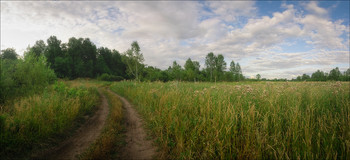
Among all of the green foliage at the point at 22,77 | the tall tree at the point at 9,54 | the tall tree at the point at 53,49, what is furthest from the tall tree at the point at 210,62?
the tall tree at the point at 9,54

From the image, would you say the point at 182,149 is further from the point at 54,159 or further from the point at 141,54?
the point at 141,54

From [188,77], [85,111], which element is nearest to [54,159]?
[85,111]

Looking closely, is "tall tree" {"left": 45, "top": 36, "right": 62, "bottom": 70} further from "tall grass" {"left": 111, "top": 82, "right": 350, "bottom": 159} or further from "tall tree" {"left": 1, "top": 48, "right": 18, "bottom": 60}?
"tall grass" {"left": 111, "top": 82, "right": 350, "bottom": 159}

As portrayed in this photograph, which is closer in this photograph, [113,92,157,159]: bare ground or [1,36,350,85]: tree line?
[113,92,157,159]: bare ground

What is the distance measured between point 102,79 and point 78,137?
4566cm

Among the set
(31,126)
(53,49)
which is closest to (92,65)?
(53,49)

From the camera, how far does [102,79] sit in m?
45.1

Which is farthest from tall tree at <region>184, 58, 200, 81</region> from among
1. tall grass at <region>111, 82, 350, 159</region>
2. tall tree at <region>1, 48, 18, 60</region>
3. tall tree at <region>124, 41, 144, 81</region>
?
tall tree at <region>1, 48, 18, 60</region>

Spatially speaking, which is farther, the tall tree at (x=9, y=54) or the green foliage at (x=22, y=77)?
the tall tree at (x=9, y=54)

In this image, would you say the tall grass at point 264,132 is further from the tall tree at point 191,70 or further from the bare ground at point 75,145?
the tall tree at point 191,70

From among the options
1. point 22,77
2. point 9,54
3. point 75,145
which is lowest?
point 75,145

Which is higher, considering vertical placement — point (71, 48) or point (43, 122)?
point (71, 48)

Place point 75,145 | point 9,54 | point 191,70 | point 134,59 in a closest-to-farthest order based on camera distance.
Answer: point 75,145
point 134,59
point 191,70
point 9,54

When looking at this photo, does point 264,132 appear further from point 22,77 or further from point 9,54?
point 9,54
